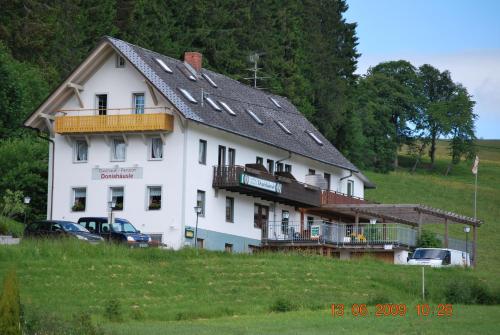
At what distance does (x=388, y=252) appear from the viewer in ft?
231

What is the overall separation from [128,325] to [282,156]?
3702 cm

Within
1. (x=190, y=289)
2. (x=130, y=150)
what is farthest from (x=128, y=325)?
(x=130, y=150)

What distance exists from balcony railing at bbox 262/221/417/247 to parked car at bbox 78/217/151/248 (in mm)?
11487

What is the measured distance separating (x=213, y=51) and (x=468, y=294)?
56111 millimetres

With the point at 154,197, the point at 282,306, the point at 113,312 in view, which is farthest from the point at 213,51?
the point at 113,312

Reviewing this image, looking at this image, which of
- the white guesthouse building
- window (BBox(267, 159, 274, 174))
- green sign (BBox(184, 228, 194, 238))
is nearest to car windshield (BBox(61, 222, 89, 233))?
the white guesthouse building

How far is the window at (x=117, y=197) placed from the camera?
6831 cm

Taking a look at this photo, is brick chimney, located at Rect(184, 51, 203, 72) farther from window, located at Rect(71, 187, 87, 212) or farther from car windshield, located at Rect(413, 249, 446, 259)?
car windshield, located at Rect(413, 249, 446, 259)

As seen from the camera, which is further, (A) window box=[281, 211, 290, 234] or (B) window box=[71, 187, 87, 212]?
(A) window box=[281, 211, 290, 234]

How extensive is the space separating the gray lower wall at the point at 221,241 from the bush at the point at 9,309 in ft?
111

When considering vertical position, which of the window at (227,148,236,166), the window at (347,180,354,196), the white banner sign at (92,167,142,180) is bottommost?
the white banner sign at (92,167,142,180)

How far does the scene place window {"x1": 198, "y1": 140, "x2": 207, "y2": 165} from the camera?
2707 inches

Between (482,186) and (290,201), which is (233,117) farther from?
(482,186)
